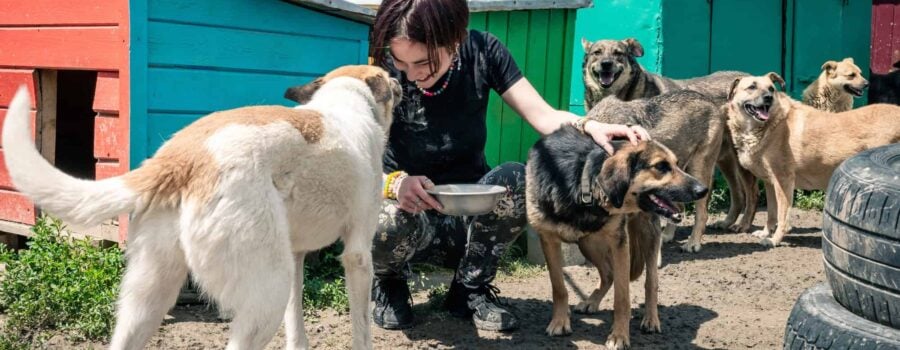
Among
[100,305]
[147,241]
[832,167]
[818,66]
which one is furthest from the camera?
[818,66]

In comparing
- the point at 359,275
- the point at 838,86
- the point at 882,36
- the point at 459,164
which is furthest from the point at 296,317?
the point at 882,36

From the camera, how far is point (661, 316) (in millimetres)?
4605

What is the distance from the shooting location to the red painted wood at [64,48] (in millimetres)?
4434

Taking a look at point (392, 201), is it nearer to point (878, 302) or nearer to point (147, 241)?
point (147, 241)

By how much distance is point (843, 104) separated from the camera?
8.56 meters

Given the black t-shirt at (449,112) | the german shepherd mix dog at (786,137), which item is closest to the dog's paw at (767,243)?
the german shepherd mix dog at (786,137)

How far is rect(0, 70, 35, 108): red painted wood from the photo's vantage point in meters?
5.04

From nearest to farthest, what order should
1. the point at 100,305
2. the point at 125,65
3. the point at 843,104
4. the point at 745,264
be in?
the point at 100,305
the point at 125,65
the point at 745,264
the point at 843,104

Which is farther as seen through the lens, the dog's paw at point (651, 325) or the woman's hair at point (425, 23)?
the dog's paw at point (651, 325)

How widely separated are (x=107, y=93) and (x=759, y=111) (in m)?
4.78

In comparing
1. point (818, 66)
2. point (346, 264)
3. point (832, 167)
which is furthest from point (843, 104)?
point (346, 264)

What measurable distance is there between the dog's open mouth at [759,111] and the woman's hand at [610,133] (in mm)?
3103

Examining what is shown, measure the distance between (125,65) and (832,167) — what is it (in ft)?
17.2

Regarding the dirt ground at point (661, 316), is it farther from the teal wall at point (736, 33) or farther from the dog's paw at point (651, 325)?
the teal wall at point (736, 33)
